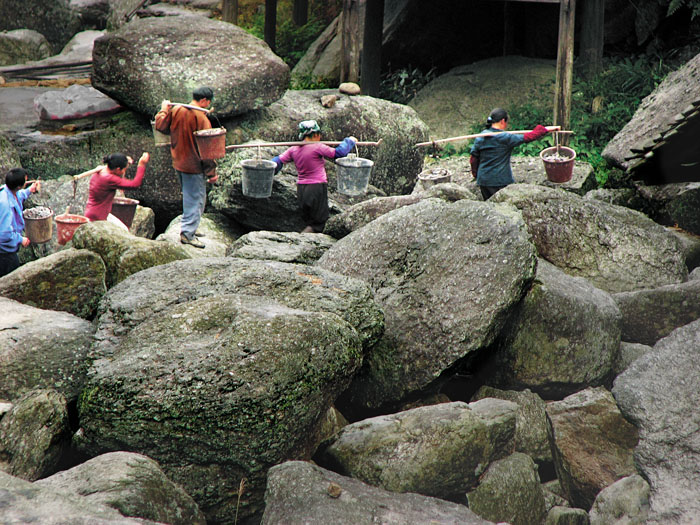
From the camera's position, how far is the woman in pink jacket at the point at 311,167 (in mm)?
8344

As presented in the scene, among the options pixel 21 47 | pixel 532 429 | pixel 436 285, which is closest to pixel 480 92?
pixel 436 285

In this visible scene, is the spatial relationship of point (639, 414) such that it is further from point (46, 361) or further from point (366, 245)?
point (46, 361)

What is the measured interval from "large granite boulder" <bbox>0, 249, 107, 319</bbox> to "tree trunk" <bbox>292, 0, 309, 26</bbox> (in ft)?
43.5

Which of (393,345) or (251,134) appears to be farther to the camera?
(251,134)

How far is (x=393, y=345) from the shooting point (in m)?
5.36

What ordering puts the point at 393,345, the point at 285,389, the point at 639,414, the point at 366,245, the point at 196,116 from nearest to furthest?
1. the point at 285,389
2. the point at 639,414
3. the point at 393,345
4. the point at 366,245
5. the point at 196,116

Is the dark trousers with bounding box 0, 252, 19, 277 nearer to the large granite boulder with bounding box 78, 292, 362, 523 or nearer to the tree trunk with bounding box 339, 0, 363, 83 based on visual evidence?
the large granite boulder with bounding box 78, 292, 362, 523

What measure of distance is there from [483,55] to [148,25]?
803 centimetres

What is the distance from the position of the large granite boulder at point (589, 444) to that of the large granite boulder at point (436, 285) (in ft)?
2.53

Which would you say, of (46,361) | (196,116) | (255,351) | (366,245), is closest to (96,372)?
(46,361)

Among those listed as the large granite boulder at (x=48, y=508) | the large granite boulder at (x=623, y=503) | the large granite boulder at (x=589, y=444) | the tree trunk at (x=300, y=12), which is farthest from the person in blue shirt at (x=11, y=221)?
the tree trunk at (x=300, y=12)

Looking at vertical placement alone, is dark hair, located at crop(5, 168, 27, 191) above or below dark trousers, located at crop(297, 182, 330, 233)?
A: above

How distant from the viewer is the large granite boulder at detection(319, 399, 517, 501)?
14.3ft

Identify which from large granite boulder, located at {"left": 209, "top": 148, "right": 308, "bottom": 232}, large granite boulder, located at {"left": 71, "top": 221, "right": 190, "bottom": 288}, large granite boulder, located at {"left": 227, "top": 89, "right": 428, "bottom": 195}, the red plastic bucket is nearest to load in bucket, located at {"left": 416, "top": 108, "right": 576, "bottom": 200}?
large granite boulder, located at {"left": 209, "top": 148, "right": 308, "bottom": 232}
